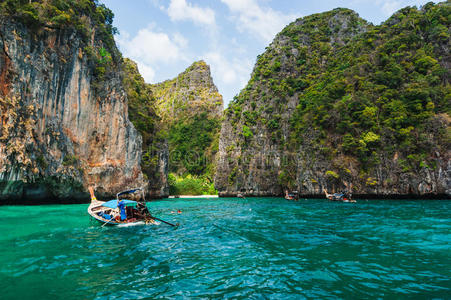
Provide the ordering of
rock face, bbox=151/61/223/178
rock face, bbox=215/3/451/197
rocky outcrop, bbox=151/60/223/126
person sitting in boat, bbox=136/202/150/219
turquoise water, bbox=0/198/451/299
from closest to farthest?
turquoise water, bbox=0/198/451/299 < person sitting in boat, bbox=136/202/150/219 < rock face, bbox=215/3/451/197 < rock face, bbox=151/61/223/178 < rocky outcrop, bbox=151/60/223/126

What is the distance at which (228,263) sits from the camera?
26.9ft

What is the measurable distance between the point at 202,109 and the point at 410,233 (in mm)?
87994

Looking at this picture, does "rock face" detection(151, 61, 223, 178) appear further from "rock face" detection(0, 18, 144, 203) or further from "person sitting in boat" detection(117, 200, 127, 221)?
"person sitting in boat" detection(117, 200, 127, 221)

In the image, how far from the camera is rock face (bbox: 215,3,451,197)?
1256 inches

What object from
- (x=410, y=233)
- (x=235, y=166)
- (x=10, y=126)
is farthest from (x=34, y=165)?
(x=235, y=166)

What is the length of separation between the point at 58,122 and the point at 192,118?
65698mm

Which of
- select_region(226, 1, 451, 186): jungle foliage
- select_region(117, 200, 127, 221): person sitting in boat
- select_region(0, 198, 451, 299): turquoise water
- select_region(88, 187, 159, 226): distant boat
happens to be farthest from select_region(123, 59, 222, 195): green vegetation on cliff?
select_region(0, 198, 451, 299): turquoise water

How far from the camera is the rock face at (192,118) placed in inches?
3209

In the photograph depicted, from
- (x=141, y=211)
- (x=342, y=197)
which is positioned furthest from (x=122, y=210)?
(x=342, y=197)

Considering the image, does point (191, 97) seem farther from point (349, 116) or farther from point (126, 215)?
point (126, 215)

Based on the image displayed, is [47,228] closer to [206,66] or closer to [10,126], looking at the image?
[10,126]

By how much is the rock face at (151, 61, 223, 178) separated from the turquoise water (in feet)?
206

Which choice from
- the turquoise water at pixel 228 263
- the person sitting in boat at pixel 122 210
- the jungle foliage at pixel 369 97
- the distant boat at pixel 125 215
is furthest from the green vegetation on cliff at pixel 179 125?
the turquoise water at pixel 228 263

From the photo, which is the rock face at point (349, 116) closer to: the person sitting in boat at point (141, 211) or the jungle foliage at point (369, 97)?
the jungle foliage at point (369, 97)
